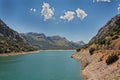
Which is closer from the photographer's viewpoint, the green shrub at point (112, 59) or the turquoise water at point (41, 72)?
the green shrub at point (112, 59)

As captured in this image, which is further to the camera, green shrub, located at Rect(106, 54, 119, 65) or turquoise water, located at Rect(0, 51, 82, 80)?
turquoise water, located at Rect(0, 51, 82, 80)

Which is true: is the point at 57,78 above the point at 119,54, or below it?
below

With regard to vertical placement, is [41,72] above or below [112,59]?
below

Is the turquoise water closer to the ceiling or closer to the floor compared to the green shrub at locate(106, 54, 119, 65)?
closer to the floor

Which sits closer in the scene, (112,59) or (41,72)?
(112,59)

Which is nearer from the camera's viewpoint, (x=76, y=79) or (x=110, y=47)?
(x=76, y=79)

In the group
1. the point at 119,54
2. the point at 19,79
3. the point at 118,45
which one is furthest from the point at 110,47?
the point at 19,79

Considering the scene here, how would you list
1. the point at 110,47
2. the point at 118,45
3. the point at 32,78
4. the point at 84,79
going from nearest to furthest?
1. the point at 84,79
2. the point at 32,78
3. the point at 118,45
4. the point at 110,47

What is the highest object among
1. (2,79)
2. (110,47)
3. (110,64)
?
(110,47)

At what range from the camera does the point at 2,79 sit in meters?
71.1

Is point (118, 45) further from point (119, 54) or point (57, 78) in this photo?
point (57, 78)

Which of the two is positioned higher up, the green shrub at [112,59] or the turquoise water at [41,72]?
the green shrub at [112,59]

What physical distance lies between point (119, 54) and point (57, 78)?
1996 centimetres

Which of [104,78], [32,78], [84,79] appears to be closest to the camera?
[104,78]
